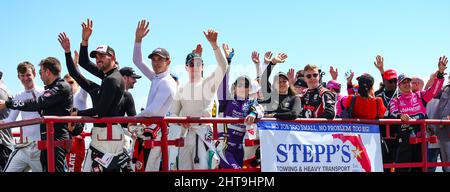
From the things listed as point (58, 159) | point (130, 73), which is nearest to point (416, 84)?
point (130, 73)

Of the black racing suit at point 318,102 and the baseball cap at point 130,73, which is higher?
the baseball cap at point 130,73

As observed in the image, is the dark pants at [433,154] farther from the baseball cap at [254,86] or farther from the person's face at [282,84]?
the baseball cap at [254,86]

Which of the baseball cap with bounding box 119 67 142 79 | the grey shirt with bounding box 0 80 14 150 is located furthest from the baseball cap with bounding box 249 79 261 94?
the grey shirt with bounding box 0 80 14 150

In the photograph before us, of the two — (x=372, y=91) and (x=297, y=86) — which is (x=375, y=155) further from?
(x=297, y=86)

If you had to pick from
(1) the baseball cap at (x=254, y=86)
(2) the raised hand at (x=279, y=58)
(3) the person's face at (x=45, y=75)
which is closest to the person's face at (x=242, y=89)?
(1) the baseball cap at (x=254, y=86)

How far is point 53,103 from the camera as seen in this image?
7055 mm

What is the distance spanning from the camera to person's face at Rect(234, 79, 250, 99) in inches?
324

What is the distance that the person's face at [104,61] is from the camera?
282 inches

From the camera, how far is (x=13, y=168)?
7387mm

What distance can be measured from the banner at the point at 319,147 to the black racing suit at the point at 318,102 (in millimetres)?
275

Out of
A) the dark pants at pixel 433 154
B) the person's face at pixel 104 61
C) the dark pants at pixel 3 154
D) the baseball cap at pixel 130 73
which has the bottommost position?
the dark pants at pixel 433 154

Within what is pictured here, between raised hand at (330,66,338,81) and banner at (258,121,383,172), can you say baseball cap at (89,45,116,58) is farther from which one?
raised hand at (330,66,338,81)

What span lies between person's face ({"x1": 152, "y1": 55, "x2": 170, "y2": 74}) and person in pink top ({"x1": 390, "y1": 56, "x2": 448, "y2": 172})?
11.4 ft

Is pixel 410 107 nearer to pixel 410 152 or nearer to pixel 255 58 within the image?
pixel 410 152
